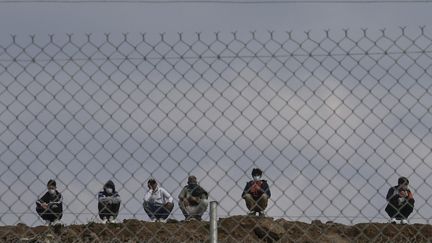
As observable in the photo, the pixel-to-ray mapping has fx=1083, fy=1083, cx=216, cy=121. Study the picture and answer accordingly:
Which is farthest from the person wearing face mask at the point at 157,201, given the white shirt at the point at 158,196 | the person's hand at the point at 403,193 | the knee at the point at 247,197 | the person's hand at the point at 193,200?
the person's hand at the point at 403,193

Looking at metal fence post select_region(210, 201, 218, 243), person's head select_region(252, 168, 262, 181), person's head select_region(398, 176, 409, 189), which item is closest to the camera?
metal fence post select_region(210, 201, 218, 243)

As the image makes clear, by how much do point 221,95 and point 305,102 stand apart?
1.43ft

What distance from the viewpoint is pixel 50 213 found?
679cm

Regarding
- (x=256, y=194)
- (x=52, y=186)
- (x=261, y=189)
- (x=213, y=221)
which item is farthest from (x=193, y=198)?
(x=213, y=221)

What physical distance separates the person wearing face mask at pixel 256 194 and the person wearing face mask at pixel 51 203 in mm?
1086

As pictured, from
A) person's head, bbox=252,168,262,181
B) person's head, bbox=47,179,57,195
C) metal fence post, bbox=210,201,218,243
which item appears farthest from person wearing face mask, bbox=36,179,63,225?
person's head, bbox=252,168,262,181

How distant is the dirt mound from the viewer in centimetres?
849

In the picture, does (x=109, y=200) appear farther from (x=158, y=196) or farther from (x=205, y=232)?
(x=205, y=232)

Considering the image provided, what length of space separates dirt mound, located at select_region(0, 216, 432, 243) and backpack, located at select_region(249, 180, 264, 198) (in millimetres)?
676

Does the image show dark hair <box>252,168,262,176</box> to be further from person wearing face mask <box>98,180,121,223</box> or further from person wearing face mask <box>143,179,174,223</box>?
person wearing face mask <box>98,180,121,223</box>

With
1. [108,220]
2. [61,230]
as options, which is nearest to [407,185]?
[108,220]

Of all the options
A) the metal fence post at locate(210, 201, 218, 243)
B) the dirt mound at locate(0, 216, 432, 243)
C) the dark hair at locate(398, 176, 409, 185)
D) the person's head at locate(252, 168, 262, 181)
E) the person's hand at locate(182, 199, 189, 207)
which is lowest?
the metal fence post at locate(210, 201, 218, 243)

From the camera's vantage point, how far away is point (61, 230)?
8969 millimetres

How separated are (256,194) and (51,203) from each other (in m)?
1.28
